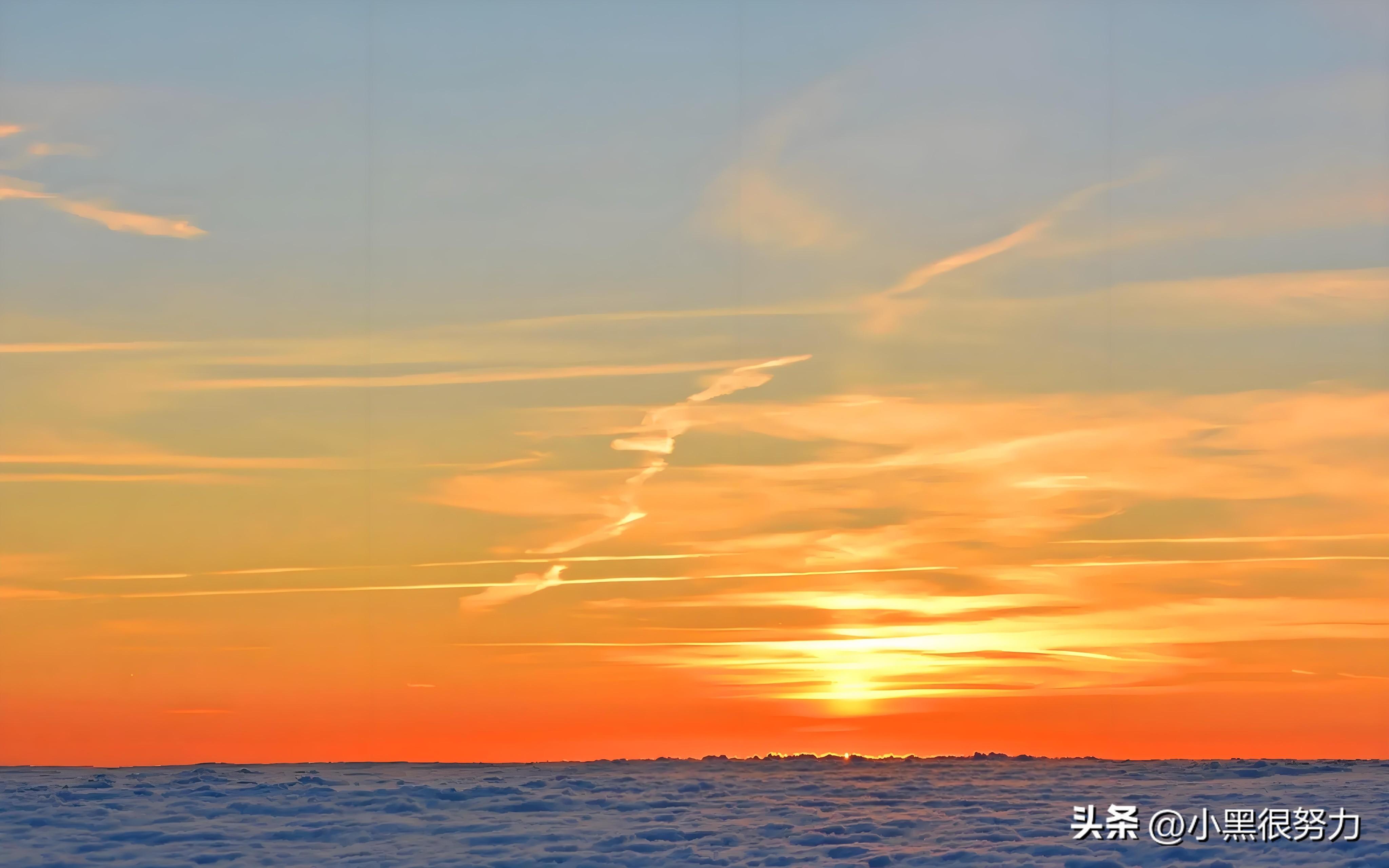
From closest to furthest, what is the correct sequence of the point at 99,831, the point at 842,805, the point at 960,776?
1. the point at 99,831
2. the point at 842,805
3. the point at 960,776

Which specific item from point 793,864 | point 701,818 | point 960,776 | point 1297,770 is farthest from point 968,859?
point 1297,770

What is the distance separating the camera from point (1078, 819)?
22.2 metres

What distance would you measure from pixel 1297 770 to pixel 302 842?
23263 mm

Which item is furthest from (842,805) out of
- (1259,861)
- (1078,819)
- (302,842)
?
(302,842)

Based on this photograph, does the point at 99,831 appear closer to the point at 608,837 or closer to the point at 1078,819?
the point at 608,837

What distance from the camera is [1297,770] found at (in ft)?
99.2

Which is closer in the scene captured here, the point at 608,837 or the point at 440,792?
the point at 608,837

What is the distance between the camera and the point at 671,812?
81.8 feet

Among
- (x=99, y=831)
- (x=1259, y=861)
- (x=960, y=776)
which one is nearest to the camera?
(x=1259, y=861)

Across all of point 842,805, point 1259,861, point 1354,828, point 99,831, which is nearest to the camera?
point 1259,861

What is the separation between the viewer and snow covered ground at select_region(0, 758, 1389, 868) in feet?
66.3

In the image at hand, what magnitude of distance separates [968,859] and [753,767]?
1229cm

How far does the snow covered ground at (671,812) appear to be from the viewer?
20.2 metres

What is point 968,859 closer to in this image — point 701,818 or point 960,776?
point 701,818
